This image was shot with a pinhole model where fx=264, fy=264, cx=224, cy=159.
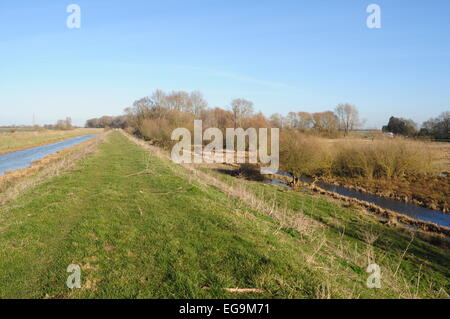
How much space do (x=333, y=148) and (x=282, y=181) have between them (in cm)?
849

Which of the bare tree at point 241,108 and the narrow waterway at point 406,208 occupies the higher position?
the bare tree at point 241,108

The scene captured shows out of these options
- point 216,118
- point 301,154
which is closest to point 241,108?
point 216,118

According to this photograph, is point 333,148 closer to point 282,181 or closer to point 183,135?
point 282,181

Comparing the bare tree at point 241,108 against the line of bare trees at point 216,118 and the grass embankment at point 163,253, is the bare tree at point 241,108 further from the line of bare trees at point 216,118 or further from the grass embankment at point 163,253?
the grass embankment at point 163,253

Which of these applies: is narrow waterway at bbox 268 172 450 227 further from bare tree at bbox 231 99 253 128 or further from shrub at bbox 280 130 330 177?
bare tree at bbox 231 99 253 128

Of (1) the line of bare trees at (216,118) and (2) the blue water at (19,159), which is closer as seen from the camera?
(2) the blue water at (19,159)

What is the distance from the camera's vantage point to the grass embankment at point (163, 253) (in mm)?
4527

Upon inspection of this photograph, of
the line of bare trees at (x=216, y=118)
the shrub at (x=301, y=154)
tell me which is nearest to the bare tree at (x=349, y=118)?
the line of bare trees at (x=216, y=118)

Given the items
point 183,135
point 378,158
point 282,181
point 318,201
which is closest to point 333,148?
point 378,158

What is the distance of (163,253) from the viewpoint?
5684 mm

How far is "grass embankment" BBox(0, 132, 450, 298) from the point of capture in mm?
4527

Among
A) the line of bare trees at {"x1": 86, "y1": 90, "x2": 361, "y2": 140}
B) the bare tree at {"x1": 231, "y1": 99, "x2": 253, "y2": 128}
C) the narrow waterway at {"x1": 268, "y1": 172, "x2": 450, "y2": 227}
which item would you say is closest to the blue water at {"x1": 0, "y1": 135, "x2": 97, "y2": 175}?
the line of bare trees at {"x1": 86, "y1": 90, "x2": 361, "y2": 140}
